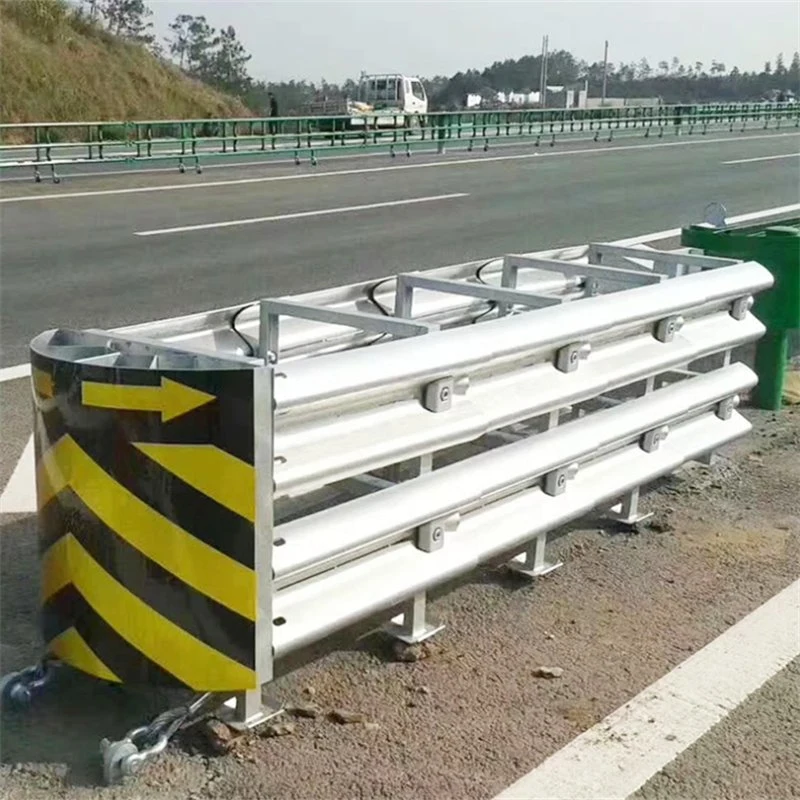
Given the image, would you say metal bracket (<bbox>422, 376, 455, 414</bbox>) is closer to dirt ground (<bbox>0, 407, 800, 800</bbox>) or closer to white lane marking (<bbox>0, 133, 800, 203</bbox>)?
dirt ground (<bbox>0, 407, 800, 800</bbox>)

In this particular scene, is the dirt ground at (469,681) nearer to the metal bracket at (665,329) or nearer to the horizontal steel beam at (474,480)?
the horizontal steel beam at (474,480)

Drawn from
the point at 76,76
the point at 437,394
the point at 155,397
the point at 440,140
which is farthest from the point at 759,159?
the point at 76,76

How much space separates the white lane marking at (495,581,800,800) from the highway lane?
4851 mm

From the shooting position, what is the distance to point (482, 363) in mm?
3260

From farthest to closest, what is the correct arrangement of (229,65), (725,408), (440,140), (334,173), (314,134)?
(229,65), (440,140), (314,134), (334,173), (725,408)

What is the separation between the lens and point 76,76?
145 ft

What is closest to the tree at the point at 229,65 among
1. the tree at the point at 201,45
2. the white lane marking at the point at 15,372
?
the tree at the point at 201,45

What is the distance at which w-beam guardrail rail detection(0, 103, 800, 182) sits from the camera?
67.2 ft

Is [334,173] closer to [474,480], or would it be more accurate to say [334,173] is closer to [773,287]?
[773,287]

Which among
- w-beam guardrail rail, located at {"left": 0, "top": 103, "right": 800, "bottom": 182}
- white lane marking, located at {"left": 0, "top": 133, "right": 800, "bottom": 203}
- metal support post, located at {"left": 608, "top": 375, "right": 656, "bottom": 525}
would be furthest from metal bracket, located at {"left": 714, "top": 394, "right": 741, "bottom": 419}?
w-beam guardrail rail, located at {"left": 0, "top": 103, "right": 800, "bottom": 182}

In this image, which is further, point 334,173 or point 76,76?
point 76,76

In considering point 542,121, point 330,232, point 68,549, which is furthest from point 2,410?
point 542,121

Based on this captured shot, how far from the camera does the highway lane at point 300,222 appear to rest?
9.29 m

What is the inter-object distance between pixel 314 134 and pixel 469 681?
21.4m
